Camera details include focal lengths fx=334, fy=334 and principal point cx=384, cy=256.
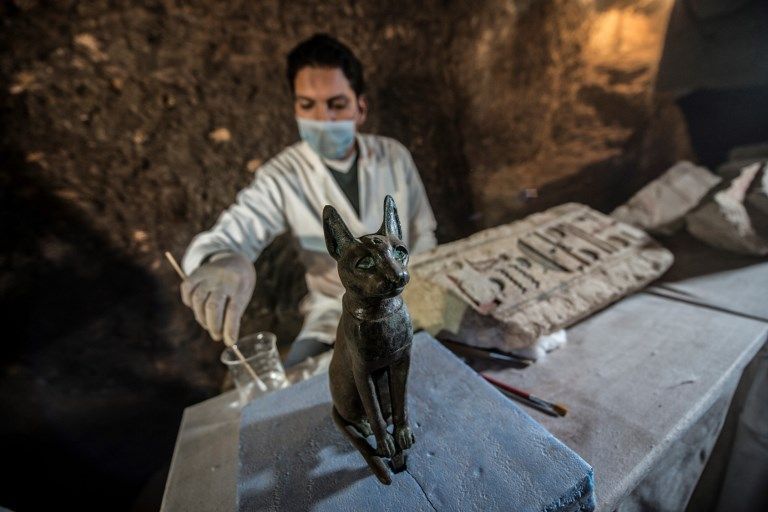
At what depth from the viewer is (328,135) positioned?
74.0 inches

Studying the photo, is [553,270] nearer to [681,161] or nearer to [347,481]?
[347,481]

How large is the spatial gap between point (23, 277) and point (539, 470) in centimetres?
258

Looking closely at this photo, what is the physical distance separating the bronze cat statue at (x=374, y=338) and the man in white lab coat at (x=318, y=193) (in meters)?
0.83

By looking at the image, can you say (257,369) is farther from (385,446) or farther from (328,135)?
(328,135)

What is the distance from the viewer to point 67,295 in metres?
1.94

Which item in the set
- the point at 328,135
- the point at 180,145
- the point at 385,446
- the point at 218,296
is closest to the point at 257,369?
the point at 218,296

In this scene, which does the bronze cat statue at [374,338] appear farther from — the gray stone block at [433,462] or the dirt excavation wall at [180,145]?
the dirt excavation wall at [180,145]

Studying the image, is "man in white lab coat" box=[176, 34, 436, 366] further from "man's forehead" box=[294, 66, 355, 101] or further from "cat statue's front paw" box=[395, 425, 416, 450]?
"cat statue's front paw" box=[395, 425, 416, 450]

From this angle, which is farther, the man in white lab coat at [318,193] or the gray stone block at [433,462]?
the man in white lab coat at [318,193]

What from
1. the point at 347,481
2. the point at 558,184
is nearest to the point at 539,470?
the point at 347,481

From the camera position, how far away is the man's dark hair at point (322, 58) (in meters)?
1.75

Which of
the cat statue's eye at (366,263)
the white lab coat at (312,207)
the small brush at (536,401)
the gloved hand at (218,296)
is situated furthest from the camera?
the white lab coat at (312,207)

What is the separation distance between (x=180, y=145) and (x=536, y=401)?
7.74 feet

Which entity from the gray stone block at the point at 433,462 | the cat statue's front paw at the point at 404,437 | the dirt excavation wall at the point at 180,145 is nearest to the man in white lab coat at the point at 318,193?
the dirt excavation wall at the point at 180,145
